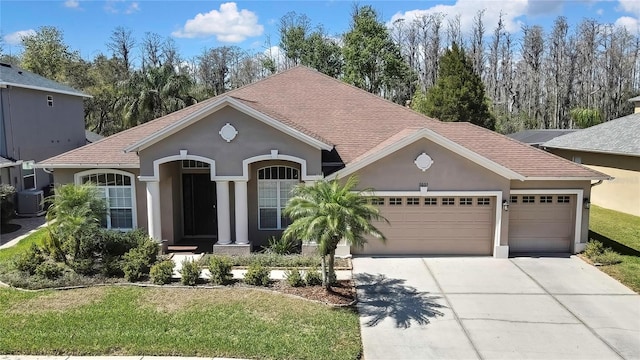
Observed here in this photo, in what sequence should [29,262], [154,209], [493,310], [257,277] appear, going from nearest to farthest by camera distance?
[493,310] → [257,277] → [29,262] → [154,209]

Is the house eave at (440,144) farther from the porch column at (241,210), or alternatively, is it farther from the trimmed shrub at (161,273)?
the trimmed shrub at (161,273)

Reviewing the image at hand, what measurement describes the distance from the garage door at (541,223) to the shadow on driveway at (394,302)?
5309mm

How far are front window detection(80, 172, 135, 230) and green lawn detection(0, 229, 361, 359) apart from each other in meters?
4.61

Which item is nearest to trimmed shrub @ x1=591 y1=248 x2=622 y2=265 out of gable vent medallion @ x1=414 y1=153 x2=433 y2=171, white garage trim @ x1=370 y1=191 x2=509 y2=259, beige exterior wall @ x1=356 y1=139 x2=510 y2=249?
white garage trim @ x1=370 y1=191 x2=509 y2=259

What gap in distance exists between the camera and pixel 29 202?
22125 millimetres

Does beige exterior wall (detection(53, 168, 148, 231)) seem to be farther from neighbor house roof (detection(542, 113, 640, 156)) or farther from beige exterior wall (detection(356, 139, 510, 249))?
neighbor house roof (detection(542, 113, 640, 156))

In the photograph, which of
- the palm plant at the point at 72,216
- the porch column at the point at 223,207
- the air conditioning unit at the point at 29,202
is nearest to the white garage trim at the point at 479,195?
the porch column at the point at 223,207

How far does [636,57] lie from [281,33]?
44.2 meters

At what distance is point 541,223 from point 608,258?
84.9 inches

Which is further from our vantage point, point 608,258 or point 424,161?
point 424,161

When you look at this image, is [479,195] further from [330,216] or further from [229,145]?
[229,145]

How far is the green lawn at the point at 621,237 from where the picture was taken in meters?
13.6

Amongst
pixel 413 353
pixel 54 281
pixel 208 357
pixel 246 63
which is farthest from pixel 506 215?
pixel 246 63

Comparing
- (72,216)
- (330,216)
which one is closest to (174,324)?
(330,216)
